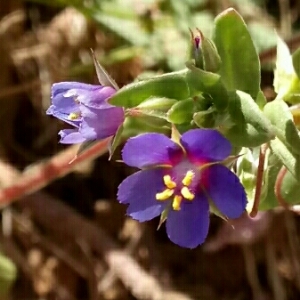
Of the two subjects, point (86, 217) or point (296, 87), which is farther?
point (86, 217)

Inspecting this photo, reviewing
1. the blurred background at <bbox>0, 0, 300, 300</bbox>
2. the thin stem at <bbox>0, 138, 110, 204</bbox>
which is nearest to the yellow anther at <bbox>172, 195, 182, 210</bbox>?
the thin stem at <bbox>0, 138, 110, 204</bbox>

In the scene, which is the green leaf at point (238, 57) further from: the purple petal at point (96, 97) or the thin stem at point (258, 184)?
the purple petal at point (96, 97)

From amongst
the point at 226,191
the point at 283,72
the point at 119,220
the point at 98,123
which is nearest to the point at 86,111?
the point at 98,123

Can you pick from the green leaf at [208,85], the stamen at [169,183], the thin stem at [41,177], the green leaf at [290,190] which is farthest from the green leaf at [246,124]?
the thin stem at [41,177]

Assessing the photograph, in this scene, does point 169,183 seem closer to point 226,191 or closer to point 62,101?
point 226,191

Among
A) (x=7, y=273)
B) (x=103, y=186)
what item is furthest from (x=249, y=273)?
(x=7, y=273)

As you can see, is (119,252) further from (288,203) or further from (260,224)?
(288,203)

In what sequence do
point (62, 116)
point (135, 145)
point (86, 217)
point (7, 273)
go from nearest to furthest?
point (135, 145) < point (62, 116) < point (7, 273) < point (86, 217)
